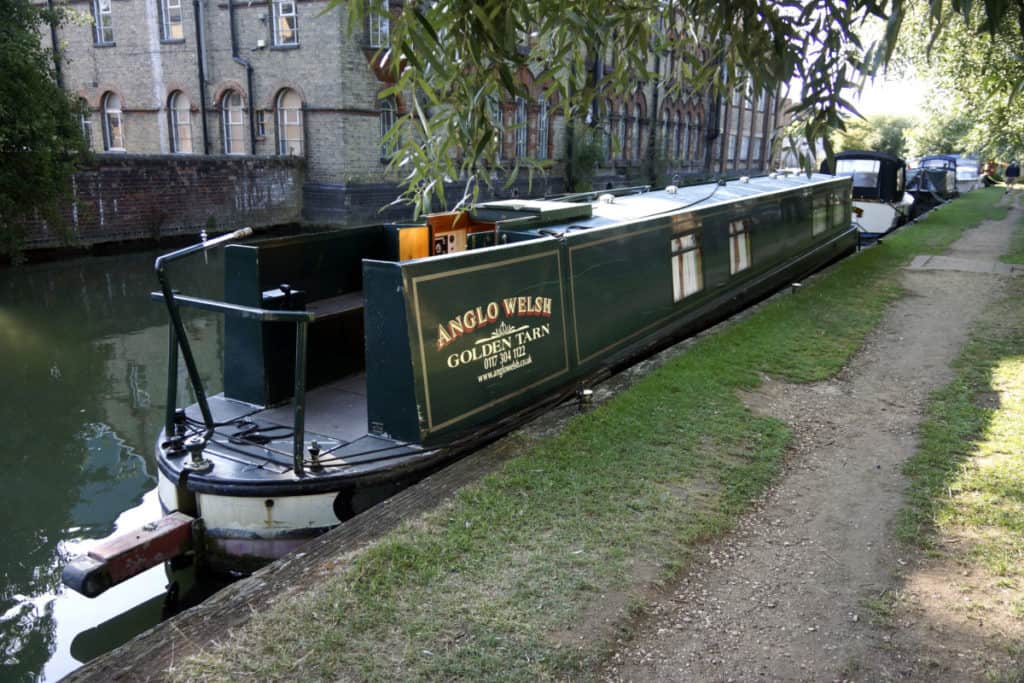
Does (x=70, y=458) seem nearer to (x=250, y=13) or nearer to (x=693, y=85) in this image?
(x=693, y=85)

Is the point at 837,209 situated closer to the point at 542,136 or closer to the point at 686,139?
the point at 542,136

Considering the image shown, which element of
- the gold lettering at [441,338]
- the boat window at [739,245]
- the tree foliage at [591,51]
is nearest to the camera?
the tree foliage at [591,51]

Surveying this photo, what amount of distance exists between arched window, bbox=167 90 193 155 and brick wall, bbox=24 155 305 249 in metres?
5.01

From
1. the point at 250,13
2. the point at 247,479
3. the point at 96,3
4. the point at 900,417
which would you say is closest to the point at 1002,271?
the point at 900,417

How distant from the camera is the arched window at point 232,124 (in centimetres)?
2388

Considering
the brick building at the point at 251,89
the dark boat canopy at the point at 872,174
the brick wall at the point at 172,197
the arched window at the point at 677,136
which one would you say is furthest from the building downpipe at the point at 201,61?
the arched window at the point at 677,136

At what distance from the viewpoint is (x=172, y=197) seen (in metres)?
19.0

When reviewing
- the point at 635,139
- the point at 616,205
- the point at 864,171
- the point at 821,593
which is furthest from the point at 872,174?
the point at 821,593

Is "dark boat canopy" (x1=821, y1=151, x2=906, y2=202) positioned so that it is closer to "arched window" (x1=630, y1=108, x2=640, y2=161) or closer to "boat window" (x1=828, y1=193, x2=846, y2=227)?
"boat window" (x1=828, y1=193, x2=846, y2=227)

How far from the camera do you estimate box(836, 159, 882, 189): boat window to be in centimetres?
2048

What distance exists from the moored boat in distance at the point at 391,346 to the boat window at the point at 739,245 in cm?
124

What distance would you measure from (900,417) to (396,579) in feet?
14.6

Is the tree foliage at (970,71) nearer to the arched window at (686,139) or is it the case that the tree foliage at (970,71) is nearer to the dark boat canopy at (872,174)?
the dark boat canopy at (872,174)

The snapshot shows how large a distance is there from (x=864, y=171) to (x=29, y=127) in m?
18.0
